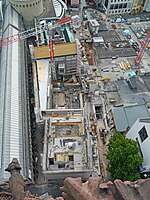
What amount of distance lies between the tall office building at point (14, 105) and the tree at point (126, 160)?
18.4m

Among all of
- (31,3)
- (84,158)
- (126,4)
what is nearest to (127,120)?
(84,158)

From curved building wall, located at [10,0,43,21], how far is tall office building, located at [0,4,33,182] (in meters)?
2.43

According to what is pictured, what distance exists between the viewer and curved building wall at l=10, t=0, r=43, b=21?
75750mm

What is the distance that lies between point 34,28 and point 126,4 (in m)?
46.7

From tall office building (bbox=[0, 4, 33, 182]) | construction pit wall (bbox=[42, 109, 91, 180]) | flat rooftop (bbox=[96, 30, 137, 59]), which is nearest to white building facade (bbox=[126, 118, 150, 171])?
construction pit wall (bbox=[42, 109, 91, 180])

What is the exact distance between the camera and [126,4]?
332ft

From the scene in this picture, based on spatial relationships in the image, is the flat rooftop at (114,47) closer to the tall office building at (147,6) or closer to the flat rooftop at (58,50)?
the flat rooftop at (58,50)

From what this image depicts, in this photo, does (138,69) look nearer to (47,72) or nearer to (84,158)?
(47,72)

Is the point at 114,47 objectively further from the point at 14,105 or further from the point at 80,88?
the point at 14,105

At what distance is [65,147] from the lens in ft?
162

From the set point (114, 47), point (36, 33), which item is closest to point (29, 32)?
point (36, 33)

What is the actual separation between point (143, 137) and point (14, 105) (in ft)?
99.9

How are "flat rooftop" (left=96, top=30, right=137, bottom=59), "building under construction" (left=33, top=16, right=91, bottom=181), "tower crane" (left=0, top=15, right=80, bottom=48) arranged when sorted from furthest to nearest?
"flat rooftop" (left=96, top=30, right=137, bottom=59)
"tower crane" (left=0, top=15, right=80, bottom=48)
"building under construction" (left=33, top=16, right=91, bottom=181)

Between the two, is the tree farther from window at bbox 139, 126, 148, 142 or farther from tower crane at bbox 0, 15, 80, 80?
tower crane at bbox 0, 15, 80, 80
